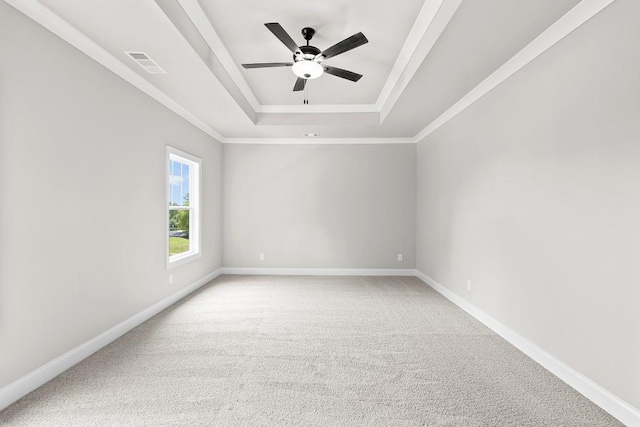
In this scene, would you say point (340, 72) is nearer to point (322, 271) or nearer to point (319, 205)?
point (319, 205)

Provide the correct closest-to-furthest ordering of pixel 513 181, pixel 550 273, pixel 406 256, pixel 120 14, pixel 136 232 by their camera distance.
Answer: pixel 120 14 → pixel 550 273 → pixel 513 181 → pixel 136 232 → pixel 406 256

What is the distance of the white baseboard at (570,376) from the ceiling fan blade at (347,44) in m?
2.84

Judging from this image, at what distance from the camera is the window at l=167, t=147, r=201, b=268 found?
14.6 ft

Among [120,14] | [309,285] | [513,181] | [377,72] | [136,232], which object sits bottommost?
[309,285]

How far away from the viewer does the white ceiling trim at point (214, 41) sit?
8.48 ft

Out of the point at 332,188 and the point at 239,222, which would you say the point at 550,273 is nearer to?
the point at 332,188

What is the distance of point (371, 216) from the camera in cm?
604

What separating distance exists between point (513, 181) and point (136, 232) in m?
3.74

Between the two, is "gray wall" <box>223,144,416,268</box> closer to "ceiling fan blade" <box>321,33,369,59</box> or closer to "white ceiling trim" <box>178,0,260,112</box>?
"white ceiling trim" <box>178,0,260,112</box>

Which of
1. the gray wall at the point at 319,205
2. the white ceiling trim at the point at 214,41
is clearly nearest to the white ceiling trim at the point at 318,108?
the white ceiling trim at the point at 214,41

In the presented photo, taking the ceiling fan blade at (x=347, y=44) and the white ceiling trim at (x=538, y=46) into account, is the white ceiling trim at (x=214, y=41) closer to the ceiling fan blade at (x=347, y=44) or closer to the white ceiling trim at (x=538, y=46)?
the ceiling fan blade at (x=347, y=44)

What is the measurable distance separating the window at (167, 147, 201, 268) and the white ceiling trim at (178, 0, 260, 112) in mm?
1195

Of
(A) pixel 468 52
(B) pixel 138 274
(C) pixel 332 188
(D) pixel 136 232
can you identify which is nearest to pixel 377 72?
(A) pixel 468 52

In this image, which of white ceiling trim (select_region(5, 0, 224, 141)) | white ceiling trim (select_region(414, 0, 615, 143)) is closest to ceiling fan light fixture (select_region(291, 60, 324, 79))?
white ceiling trim (select_region(5, 0, 224, 141))
